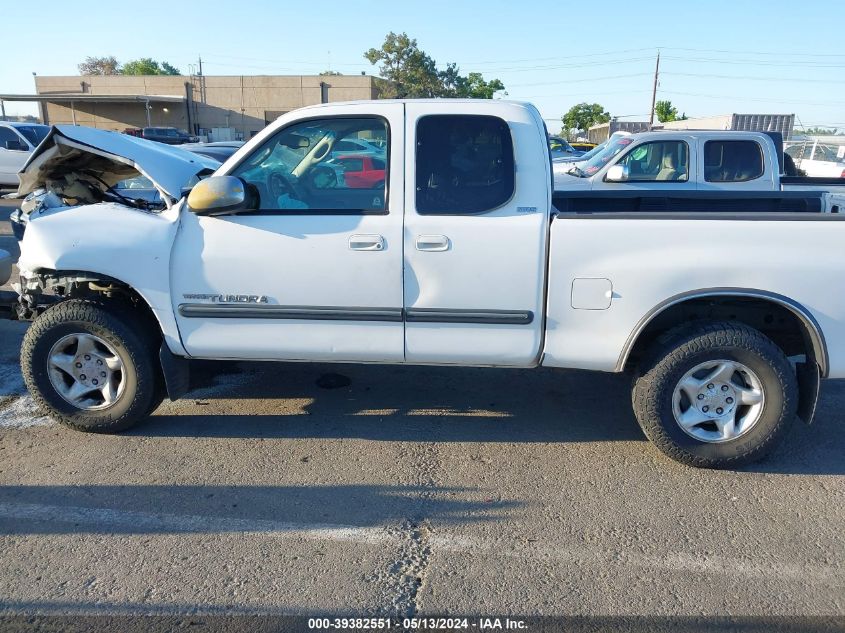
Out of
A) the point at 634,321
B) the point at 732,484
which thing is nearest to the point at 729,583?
the point at 732,484

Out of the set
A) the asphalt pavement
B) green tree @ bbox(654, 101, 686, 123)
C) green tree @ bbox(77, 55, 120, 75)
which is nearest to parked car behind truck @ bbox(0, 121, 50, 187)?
the asphalt pavement

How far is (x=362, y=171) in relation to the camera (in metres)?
3.96

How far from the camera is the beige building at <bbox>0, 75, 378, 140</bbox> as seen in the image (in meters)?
52.2

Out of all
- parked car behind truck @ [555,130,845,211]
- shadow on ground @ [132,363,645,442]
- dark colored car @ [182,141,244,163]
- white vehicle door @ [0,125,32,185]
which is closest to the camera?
shadow on ground @ [132,363,645,442]

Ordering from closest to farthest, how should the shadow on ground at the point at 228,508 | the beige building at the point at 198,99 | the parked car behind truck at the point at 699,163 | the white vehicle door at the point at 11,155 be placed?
the shadow on ground at the point at 228,508, the parked car behind truck at the point at 699,163, the white vehicle door at the point at 11,155, the beige building at the point at 198,99

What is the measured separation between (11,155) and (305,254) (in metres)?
15.6

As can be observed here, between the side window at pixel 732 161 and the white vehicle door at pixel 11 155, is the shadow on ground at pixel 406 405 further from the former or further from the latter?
the white vehicle door at pixel 11 155

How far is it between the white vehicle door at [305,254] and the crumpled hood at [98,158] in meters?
0.49

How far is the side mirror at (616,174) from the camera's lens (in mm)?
9047

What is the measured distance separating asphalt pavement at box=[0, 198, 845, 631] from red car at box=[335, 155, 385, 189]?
1575 mm

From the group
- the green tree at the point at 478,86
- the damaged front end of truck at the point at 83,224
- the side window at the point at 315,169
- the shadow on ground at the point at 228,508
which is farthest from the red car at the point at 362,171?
the green tree at the point at 478,86

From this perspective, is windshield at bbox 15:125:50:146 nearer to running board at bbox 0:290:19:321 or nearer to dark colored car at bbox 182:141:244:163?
dark colored car at bbox 182:141:244:163

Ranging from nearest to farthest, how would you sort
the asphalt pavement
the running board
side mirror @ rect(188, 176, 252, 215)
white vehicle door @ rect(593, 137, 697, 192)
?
the asphalt pavement, side mirror @ rect(188, 176, 252, 215), the running board, white vehicle door @ rect(593, 137, 697, 192)

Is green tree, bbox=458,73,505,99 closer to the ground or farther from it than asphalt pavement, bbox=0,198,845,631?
farther from it
